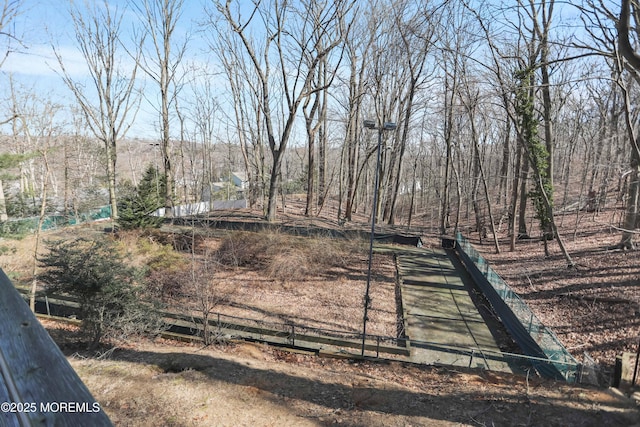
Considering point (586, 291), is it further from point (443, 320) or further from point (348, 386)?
point (348, 386)

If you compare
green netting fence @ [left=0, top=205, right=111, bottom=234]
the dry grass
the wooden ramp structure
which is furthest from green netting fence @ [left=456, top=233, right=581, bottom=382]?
green netting fence @ [left=0, top=205, right=111, bottom=234]

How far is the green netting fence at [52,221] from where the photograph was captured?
48.1 ft

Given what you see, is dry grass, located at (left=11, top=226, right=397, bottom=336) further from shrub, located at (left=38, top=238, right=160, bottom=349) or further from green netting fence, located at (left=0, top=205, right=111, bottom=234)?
shrub, located at (left=38, top=238, right=160, bottom=349)

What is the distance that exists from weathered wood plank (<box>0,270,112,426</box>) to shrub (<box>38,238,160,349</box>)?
8.62 m

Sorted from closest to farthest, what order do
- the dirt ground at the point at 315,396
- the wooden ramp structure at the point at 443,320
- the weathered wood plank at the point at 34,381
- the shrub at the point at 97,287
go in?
the weathered wood plank at the point at 34,381 → the dirt ground at the point at 315,396 → the shrub at the point at 97,287 → the wooden ramp structure at the point at 443,320

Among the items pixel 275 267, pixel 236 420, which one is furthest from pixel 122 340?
pixel 275 267

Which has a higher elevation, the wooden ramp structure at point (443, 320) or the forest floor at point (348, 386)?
the forest floor at point (348, 386)

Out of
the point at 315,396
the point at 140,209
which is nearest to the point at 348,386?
the point at 315,396

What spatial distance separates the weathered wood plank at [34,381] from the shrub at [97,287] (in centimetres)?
862

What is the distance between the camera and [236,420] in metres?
5.65

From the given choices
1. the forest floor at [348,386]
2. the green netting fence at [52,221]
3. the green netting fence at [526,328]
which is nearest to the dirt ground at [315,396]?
the forest floor at [348,386]

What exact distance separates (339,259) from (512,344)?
9.37 m

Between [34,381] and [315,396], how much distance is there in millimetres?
6389

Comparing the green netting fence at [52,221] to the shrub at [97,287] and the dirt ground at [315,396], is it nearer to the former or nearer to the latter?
the shrub at [97,287]
